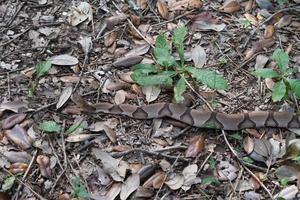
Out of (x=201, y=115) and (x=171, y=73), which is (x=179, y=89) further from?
(x=201, y=115)

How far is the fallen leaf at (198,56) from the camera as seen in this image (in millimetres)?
4137

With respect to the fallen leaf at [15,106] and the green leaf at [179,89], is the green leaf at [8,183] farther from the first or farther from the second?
the green leaf at [179,89]

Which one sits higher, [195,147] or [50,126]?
[50,126]

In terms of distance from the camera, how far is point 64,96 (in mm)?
3895

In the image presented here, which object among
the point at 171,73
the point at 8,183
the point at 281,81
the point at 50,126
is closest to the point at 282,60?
the point at 281,81

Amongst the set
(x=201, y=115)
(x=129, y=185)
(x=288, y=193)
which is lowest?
(x=288, y=193)

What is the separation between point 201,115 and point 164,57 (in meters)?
0.51

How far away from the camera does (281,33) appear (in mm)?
4426

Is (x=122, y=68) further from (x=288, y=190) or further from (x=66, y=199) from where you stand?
(x=288, y=190)

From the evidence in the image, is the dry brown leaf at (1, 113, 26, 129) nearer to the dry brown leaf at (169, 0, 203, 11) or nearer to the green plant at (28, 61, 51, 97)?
the green plant at (28, 61, 51, 97)

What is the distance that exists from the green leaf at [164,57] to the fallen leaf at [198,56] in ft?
1.40

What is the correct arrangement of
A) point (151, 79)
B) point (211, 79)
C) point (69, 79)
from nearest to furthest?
point (211, 79), point (151, 79), point (69, 79)

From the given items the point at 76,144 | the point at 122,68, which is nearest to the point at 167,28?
the point at 122,68

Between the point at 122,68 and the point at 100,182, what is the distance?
114cm
